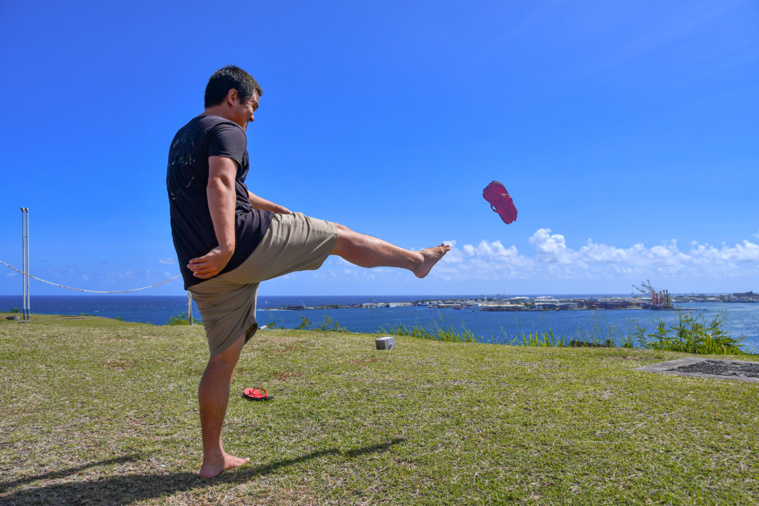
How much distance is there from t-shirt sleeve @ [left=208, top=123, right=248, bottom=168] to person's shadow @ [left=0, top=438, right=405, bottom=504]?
1.32 meters

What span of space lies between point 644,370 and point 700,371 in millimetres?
431

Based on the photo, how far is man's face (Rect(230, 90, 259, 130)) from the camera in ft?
7.22

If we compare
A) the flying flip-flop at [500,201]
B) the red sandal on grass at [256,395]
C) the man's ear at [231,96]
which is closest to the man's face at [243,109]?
the man's ear at [231,96]

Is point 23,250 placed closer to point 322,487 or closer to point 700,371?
point 322,487

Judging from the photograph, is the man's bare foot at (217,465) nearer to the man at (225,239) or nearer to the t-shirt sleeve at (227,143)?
the man at (225,239)

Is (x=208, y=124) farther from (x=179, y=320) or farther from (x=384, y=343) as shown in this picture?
(x=179, y=320)

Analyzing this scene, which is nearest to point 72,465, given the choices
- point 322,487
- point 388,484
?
point 322,487

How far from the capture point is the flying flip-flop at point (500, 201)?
15.3 feet

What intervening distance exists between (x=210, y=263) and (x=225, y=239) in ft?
0.36

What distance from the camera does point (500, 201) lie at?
4758 mm

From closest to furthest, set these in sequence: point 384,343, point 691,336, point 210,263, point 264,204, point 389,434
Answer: point 210,263 < point 389,434 < point 264,204 < point 384,343 < point 691,336

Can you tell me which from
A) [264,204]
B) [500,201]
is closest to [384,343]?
[500,201]

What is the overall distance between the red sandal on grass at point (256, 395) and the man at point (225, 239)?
1041 mm

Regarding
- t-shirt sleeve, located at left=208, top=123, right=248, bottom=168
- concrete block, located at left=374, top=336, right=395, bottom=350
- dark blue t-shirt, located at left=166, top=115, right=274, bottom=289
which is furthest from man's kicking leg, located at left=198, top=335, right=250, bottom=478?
concrete block, located at left=374, top=336, right=395, bottom=350
